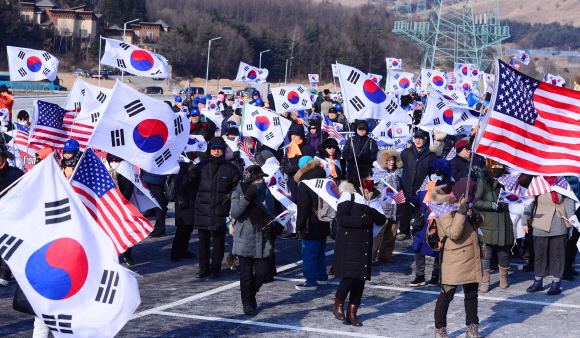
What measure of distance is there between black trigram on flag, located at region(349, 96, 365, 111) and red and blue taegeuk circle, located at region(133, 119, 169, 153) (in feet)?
9.75

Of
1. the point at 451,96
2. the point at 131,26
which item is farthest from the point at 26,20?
the point at 451,96

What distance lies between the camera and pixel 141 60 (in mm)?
14047

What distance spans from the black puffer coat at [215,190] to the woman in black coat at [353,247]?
2.03 meters

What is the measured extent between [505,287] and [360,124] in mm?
4471

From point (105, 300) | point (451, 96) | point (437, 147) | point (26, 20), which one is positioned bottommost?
point (105, 300)

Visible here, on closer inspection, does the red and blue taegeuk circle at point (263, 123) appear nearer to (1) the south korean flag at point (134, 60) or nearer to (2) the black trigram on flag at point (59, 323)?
(1) the south korean flag at point (134, 60)

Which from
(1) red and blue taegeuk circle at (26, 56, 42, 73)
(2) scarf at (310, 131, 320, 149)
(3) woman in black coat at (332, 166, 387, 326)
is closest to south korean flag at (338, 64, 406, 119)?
(3) woman in black coat at (332, 166, 387, 326)

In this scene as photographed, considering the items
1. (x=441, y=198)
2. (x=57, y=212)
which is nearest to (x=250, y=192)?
(x=441, y=198)

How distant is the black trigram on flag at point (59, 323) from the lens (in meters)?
5.27

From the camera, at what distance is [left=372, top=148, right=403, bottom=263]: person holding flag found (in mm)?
10555

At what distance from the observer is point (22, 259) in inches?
207

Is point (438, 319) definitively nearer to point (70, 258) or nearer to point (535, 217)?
point (535, 217)

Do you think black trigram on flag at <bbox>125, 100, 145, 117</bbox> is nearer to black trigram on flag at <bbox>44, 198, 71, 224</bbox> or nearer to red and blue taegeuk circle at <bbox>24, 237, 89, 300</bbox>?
black trigram on flag at <bbox>44, 198, 71, 224</bbox>

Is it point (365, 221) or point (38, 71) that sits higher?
point (38, 71)
